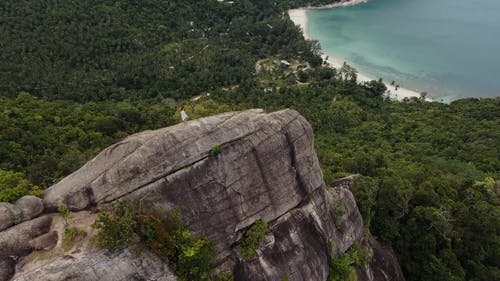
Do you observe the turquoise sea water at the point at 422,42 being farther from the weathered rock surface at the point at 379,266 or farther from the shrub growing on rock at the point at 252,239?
the shrub growing on rock at the point at 252,239

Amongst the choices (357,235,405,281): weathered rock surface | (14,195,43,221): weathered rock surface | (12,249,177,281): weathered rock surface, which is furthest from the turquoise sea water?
(14,195,43,221): weathered rock surface

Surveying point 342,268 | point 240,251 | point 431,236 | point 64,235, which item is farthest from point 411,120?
point 64,235

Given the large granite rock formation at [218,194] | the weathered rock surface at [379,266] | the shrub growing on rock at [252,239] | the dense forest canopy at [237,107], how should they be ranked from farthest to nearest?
1. the dense forest canopy at [237,107]
2. the weathered rock surface at [379,266]
3. the shrub growing on rock at [252,239]
4. the large granite rock formation at [218,194]

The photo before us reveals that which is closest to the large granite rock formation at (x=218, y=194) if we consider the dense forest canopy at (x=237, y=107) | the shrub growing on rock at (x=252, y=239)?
the shrub growing on rock at (x=252, y=239)

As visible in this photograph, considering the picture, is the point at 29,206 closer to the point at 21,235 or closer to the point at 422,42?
the point at 21,235

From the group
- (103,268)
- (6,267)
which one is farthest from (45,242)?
(103,268)

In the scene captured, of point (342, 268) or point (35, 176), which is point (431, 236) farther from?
point (35, 176)

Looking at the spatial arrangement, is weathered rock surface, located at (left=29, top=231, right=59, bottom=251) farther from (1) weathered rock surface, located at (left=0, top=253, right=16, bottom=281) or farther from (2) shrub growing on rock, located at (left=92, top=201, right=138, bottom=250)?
(2) shrub growing on rock, located at (left=92, top=201, right=138, bottom=250)
